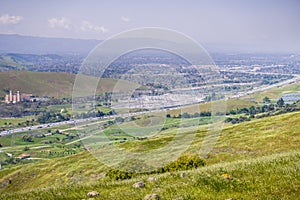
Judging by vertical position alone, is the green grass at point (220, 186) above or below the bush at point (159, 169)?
above

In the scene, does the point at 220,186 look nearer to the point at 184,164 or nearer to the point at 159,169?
the point at 184,164

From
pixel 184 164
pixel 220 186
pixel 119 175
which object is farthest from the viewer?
pixel 184 164

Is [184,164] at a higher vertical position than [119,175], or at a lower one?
higher

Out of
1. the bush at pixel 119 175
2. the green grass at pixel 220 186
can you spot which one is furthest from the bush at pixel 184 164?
the green grass at pixel 220 186

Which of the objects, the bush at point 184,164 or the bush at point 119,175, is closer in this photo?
the bush at point 119,175

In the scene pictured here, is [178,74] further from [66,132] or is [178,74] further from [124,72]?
[66,132]

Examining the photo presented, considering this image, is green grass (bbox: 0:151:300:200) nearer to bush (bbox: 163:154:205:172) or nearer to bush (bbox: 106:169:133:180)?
bush (bbox: 106:169:133:180)

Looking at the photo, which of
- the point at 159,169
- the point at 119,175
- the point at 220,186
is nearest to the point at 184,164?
the point at 159,169

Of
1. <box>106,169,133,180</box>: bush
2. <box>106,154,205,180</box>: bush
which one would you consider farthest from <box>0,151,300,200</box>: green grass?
<box>106,154,205,180</box>: bush

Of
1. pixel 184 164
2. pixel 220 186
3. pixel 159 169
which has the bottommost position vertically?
pixel 159 169

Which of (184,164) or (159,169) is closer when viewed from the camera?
(184,164)

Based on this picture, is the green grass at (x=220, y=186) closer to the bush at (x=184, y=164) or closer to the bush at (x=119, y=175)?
the bush at (x=119, y=175)
